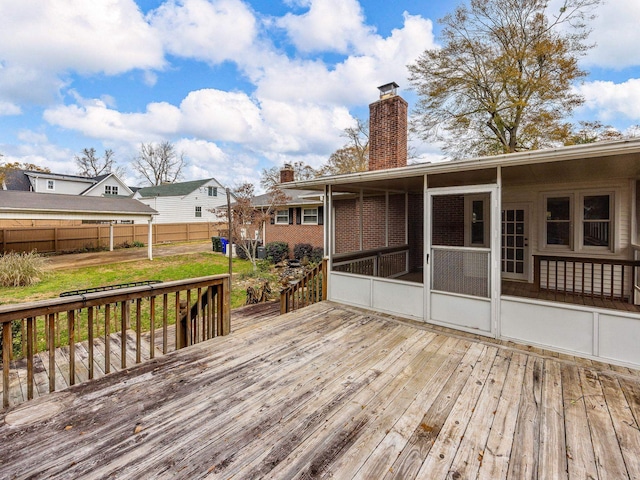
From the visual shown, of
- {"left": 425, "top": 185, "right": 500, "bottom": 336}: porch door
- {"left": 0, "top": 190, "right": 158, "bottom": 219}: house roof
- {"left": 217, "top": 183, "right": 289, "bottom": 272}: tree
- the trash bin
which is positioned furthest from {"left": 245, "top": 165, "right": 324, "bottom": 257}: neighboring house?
{"left": 425, "top": 185, "right": 500, "bottom": 336}: porch door

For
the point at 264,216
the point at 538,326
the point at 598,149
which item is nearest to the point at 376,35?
the point at 264,216

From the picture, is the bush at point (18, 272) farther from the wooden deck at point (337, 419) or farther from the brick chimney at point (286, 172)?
the wooden deck at point (337, 419)

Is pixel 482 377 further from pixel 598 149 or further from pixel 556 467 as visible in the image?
pixel 598 149

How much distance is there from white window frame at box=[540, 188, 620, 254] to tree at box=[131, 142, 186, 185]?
124 feet

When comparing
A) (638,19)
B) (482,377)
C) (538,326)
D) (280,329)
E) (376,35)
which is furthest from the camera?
(376,35)

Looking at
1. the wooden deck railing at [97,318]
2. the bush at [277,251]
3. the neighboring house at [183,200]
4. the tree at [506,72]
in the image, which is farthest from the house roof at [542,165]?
the neighboring house at [183,200]

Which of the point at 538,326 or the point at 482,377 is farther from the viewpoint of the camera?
the point at 538,326

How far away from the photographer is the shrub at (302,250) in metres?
14.0

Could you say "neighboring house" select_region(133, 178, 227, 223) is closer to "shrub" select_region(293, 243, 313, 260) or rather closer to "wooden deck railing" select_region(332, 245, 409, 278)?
"shrub" select_region(293, 243, 313, 260)

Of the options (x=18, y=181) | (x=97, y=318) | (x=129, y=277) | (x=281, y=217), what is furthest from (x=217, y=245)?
(x=18, y=181)

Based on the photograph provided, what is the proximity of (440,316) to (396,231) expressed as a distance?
403 centimetres

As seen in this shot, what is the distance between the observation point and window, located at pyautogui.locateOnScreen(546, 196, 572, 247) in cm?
607

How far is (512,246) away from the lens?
6949mm

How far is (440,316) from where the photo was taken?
4738mm
